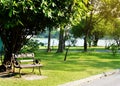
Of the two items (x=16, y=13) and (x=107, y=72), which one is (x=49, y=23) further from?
(x=107, y=72)

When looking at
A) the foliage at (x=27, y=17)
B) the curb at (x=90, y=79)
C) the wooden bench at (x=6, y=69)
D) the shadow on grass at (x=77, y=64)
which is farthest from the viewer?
the shadow on grass at (x=77, y=64)

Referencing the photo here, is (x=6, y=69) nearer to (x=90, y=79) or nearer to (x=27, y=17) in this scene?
(x=27, y=17)

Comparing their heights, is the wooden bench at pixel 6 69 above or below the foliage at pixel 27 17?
below

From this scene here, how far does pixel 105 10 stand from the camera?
45719 millimetres

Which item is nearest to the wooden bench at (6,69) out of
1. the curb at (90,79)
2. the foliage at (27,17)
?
the foliage at (27,17)

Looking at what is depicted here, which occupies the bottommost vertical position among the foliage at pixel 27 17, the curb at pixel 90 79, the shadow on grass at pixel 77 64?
the curb at pixel 90 79

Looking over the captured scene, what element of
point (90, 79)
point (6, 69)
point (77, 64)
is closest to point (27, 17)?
point (6, 69)

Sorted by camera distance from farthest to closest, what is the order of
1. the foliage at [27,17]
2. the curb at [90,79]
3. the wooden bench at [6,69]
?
the wooden bench at [6,69], the curb at [90,79], the foliage at [27,17]

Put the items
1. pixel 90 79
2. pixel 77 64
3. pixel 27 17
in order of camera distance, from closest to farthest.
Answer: pixel 27 17 → pixel 90 79 → pixel 77 64

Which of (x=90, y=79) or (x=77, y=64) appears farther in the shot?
(x=77, y=64)

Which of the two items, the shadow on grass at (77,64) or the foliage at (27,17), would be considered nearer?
the foliage at (27,17)

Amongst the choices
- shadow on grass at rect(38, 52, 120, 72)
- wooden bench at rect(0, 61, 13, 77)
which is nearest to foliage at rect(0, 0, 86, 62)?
wooden bench at rect(0, 61, 13, 77)

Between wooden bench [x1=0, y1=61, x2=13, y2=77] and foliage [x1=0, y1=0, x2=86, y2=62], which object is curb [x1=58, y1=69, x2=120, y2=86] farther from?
wooden bench [x1=0, y1=61, x2=13, y2=77]

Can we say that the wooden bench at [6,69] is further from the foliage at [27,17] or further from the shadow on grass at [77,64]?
the shadow on grass at [77,64]
